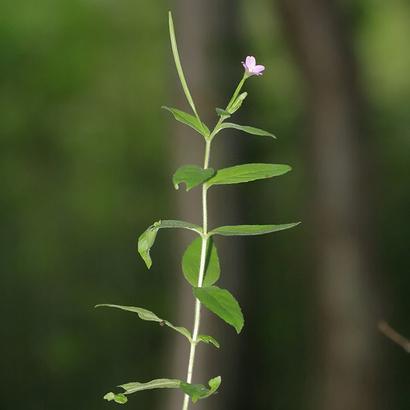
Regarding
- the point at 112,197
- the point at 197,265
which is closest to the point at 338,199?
the point at 197,265

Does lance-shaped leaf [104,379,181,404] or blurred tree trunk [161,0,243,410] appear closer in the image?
lance-shaped leaf [104,379,181,404]

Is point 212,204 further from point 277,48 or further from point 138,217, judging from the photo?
point 138,217

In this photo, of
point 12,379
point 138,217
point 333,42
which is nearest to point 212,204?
point 333,42

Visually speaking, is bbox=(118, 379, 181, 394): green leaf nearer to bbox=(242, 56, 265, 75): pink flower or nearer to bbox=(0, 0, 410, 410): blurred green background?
bbox=(242, 56, 265, 75): pink flower

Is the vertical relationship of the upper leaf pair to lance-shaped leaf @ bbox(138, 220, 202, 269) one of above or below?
above

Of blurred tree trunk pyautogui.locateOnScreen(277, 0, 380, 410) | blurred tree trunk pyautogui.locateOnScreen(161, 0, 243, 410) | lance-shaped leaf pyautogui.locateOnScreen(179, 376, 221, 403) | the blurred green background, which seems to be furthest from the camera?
the blurred green background

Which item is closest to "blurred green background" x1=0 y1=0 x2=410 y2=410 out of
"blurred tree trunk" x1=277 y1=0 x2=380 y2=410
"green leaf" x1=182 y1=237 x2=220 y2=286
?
"blurred tree trunk" x1=277 y1=0 x2=380 y2=410
